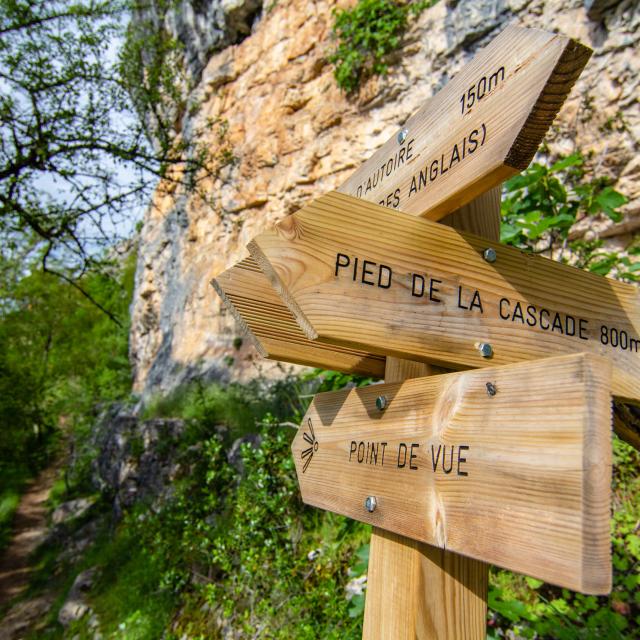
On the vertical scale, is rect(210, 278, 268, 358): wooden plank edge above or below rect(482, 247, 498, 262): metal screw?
below

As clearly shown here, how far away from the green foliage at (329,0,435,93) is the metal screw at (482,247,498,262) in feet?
19.6

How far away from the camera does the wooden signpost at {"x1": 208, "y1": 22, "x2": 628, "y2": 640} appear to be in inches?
28.3

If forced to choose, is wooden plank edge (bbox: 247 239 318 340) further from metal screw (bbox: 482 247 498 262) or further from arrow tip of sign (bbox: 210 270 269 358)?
metal screw (bbox: 482 247 498 262)

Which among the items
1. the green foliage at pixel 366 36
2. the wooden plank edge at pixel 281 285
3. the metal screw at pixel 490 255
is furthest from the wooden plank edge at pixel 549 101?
the green foliage at pixel 366 36

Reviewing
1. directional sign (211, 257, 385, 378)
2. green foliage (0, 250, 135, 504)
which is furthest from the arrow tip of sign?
green foliage (0, 250, 135, 504)

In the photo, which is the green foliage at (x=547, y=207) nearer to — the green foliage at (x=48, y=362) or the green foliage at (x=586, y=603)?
the green foliage at (x=586, y=603)

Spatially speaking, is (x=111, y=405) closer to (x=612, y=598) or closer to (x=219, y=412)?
(x=219, y=412)

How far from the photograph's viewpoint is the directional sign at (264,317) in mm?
1207

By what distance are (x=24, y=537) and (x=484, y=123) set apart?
1249cm

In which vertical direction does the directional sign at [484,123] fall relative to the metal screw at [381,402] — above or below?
above

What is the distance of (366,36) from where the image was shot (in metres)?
6.33

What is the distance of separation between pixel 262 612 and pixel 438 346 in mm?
2419

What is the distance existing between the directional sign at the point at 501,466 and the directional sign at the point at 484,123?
1.32 ft

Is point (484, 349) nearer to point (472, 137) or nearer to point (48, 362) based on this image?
point (472, 137)
